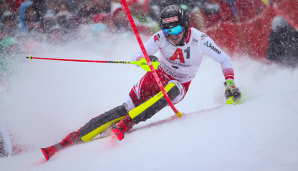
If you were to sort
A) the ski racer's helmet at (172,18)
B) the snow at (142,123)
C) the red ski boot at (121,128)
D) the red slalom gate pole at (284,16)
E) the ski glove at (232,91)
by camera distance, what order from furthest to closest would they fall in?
the red slalom gate pole at (284,16) → the ski glove at (232,91) → the ski racer's helmet at (172,18) → the red ski boot at (121,128) → the snow at (142,123)

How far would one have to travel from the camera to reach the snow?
1.26 m

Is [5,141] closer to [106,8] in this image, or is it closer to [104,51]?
[104,51]

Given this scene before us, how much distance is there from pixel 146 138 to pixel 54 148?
89 cm

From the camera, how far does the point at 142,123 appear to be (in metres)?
2.66

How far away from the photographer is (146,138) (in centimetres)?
Result: 173

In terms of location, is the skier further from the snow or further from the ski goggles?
the snow

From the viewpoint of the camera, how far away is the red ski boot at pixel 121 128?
1.87 metres

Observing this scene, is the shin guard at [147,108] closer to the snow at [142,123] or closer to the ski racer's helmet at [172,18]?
the snow at [142,123]

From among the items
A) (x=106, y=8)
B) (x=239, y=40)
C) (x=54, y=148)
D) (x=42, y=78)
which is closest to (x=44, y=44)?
(x=42, y=78)

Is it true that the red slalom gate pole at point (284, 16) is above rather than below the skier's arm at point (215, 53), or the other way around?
above

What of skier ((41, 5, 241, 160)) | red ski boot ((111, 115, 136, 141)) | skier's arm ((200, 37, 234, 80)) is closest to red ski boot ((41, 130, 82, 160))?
skier ((41, 5, 241, 160))

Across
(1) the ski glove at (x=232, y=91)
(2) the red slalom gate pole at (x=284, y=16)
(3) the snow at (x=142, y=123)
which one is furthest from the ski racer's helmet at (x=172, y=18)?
(2) the red slalom gate pole at (x=284, y=16)

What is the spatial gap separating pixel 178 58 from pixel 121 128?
2.82 ft

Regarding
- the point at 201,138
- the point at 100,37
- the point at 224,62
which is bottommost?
the point at 201,138
